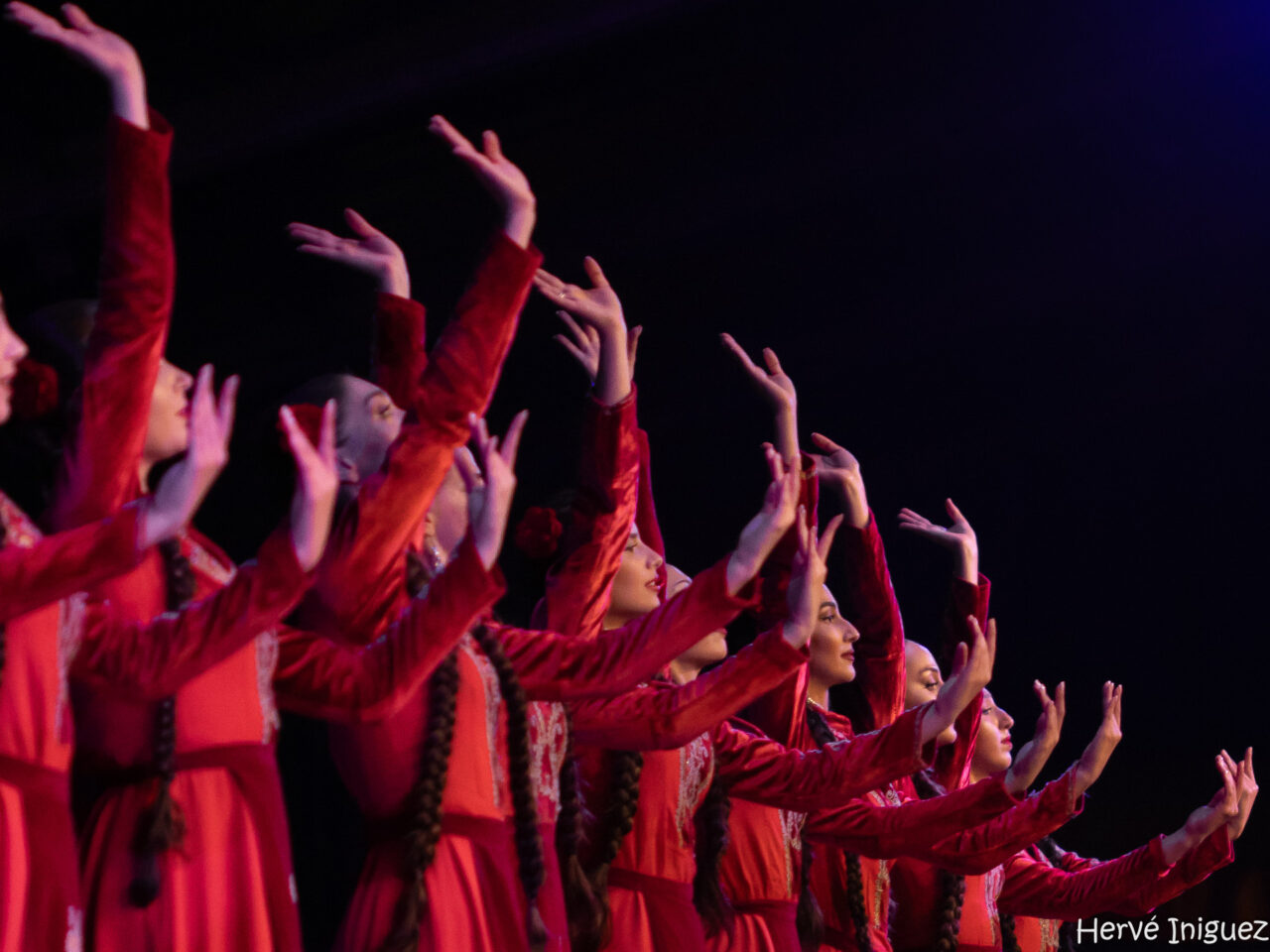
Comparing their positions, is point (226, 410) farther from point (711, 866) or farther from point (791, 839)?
point (791, 839)

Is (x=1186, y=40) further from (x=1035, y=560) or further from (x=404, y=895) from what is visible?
(x=404, y=895)

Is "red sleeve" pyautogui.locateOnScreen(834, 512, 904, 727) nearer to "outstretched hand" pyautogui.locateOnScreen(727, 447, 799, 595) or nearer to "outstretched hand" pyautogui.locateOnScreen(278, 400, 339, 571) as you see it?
"outstretched hand" pyautogui.locateOnScreen(727, 447, 799, 595)

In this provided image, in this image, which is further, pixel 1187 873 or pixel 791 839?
pixel 1187 873

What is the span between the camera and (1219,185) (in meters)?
5.66

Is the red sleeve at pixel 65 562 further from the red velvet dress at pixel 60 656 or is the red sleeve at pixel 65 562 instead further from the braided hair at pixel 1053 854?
the braided hair at pixel 1053 854

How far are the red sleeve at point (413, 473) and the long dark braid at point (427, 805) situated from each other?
143 mm

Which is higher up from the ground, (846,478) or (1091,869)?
(846,478)

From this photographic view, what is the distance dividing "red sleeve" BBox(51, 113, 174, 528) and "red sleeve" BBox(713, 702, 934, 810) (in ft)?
5.20

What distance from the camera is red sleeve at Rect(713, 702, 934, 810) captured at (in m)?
3.22

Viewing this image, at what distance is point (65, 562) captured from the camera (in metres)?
1.73

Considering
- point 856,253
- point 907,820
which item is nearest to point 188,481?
point 907,820

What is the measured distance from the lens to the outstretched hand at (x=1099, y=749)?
388cm

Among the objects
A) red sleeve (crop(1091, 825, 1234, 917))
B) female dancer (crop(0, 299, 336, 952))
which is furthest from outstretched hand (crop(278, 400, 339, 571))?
red sleeve (crop(1091, 825, 1234, 917))

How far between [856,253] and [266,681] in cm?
366
